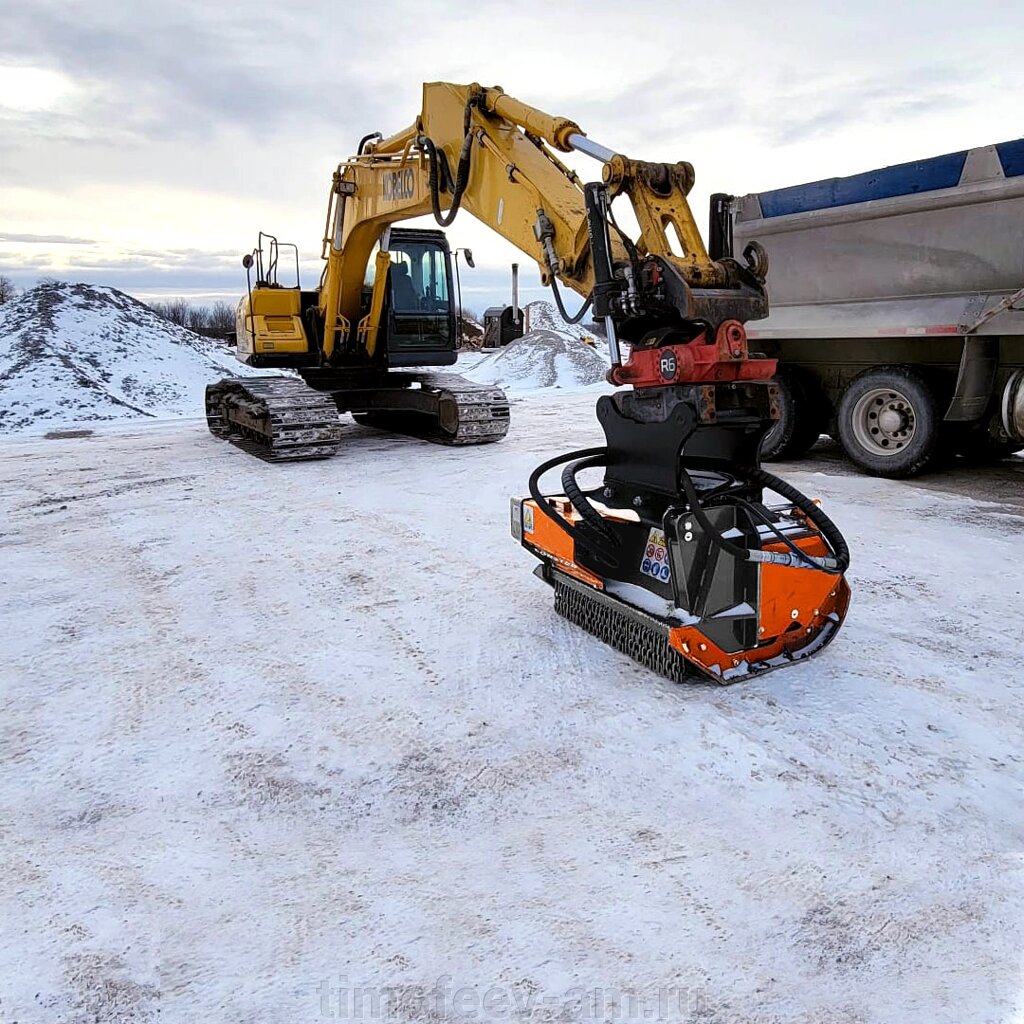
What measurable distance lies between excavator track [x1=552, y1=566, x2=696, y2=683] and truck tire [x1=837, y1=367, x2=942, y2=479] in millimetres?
4578

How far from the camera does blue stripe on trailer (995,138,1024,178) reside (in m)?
6.42

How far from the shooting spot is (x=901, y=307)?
7.28 m

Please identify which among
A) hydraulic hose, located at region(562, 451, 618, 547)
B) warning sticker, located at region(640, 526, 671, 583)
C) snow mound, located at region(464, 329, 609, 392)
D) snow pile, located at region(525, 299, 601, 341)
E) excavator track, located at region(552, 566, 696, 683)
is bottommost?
excavator track, located at region(552, 566, 696, 683)

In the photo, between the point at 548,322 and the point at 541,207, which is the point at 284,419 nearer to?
the point at 541,207

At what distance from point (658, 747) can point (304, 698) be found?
1411mm

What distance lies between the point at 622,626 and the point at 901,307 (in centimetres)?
507

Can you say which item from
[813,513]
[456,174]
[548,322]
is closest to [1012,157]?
[456,174]

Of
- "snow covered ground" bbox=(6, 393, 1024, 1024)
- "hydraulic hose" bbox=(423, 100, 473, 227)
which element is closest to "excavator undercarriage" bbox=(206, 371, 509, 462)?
"hydraulic hose" bbox=(423, 100, 473, 227)

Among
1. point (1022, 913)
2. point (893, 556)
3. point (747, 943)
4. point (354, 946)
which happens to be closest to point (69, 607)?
point (354, 946)

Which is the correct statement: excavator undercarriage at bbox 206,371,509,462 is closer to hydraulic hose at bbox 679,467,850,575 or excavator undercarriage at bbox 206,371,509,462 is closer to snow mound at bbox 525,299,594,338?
hydraulic hose at bbox 679,467,850,575

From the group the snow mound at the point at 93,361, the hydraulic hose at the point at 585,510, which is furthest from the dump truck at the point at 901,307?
the snow mound at the point at 93,361

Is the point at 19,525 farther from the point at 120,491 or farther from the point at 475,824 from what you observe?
the point at 475,824

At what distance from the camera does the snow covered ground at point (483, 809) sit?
196 cm

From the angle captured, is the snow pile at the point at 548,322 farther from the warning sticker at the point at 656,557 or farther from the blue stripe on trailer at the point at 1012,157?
the warning sticker at the point at 656,557
